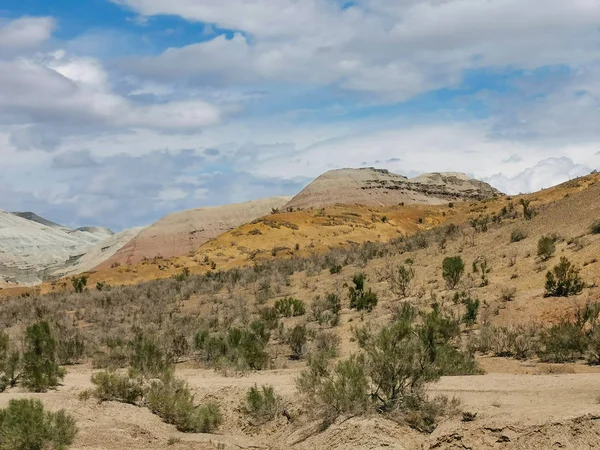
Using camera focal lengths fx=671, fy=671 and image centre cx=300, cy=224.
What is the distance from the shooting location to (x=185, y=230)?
325ft

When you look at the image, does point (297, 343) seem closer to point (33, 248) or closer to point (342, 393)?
point (342, 393)

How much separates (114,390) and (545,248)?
17396mm

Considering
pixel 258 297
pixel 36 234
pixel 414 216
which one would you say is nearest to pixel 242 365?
pixel 258 297

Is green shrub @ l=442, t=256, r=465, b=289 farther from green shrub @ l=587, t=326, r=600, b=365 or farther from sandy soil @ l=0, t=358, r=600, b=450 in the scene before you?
sandy soil @ l=0, t=358, r=600, b=450

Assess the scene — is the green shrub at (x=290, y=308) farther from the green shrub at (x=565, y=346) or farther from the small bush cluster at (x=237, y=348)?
the green shrub at (x=565, y=346)

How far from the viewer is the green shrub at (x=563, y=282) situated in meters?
21.1

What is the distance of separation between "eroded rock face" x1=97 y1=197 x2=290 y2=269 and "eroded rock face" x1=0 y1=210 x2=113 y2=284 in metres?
22.5

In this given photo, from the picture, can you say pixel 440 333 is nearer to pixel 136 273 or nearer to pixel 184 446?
pixel 184 446

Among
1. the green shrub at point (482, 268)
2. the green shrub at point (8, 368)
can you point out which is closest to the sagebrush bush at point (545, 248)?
the green shrub at point (482, 268)

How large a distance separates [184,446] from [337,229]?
52053 millimetres

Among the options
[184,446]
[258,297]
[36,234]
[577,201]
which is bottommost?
[184,446]

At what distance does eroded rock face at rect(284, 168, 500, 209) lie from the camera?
9288cm

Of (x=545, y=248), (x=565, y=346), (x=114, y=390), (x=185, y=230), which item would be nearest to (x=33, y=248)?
(x=185, y=230)

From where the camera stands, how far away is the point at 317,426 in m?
11.5
